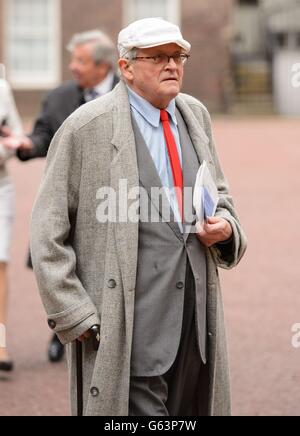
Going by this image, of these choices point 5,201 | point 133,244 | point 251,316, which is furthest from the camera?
point 251,316

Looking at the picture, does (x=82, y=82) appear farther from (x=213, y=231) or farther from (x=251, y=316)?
(x=213, y=231)

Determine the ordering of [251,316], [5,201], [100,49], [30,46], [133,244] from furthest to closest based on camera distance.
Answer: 1. [30,46]
2. [251,316]
3. [5,201]
4. [100,49]
5. [133,244]

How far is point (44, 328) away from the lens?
7.71 meters

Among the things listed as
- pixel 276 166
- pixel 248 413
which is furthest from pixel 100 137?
pixel 276 166

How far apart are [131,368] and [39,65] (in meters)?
24.7

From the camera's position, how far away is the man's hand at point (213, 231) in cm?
383

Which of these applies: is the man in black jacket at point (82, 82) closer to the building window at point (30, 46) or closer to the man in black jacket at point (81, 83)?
the man in black jacket at point (81, 83)

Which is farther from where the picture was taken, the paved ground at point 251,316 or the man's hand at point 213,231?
the paved ground at point 251,316

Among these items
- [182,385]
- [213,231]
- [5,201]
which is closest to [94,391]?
[182,385]

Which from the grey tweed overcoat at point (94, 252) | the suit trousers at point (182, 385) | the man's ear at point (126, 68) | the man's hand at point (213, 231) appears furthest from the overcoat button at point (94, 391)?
the man's ear at point (126, 68)

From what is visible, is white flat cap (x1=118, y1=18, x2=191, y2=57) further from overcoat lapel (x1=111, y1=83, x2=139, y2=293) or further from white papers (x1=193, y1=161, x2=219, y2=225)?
white papers (x1=193, y1=161, x2=219, y2=225)

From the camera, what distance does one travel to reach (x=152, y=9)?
28.1m

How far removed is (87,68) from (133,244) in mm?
2898

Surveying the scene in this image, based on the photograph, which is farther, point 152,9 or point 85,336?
point 152,9
